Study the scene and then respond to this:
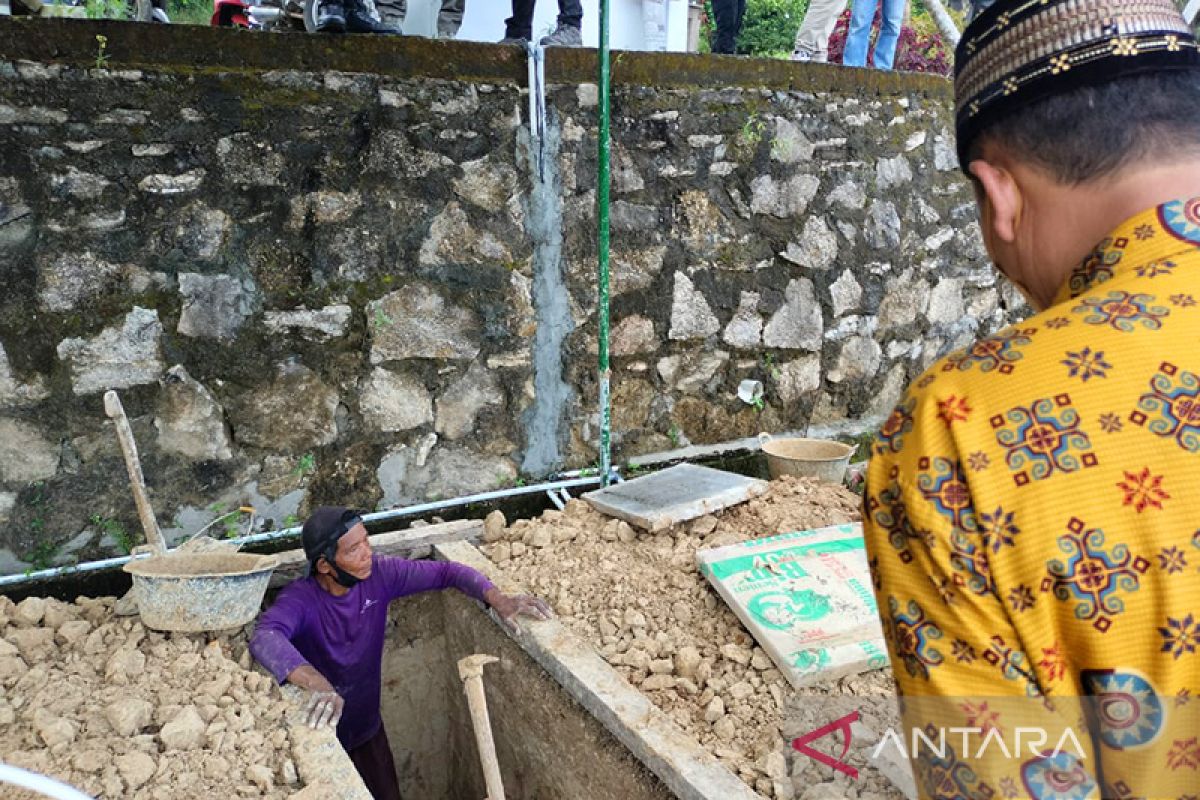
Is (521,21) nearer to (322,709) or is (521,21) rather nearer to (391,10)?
(391,10)

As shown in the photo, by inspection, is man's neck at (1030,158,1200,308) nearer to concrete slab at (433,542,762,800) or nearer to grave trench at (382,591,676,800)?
concrete slab at (433,542,762,800)

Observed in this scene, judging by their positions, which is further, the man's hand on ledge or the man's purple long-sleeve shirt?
the man's purple long-sleeve shirt

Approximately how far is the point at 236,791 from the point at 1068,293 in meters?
2.10

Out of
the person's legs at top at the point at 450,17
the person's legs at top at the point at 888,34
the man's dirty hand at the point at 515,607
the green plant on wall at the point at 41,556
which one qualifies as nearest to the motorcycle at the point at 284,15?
the person's legs at top at the point at 450,17

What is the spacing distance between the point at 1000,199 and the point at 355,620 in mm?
2633

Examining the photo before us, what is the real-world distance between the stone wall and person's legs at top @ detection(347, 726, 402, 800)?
0.93m

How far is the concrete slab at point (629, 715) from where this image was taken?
2.03 meters

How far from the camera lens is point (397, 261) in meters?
3.19

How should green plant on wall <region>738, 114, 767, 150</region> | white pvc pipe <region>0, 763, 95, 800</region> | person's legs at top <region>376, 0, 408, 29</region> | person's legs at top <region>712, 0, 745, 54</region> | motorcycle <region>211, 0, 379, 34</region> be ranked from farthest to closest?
person's legs at top <region>712, 0, 745, 54</region>
green plant on wall <region>738, 114, 767, 150</region>
person's legs at top <region>376, 0, 408, 29</region>
motorcycle <region>211, 0, 379, 34</region>
white pvc pipe <region>0, 763, 95, 800</region>

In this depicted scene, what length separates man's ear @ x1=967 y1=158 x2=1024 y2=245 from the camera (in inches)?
34.2

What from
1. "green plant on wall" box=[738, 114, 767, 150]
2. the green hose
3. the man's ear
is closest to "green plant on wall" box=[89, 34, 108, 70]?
the green hose

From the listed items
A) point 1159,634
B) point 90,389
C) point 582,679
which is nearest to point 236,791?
point 582,679

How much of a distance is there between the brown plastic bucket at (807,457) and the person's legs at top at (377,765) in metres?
1.91

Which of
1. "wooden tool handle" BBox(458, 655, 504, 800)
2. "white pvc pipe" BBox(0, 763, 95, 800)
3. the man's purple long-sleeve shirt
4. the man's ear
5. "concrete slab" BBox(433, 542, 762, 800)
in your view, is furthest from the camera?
the man's purple long-sleeve shirt
